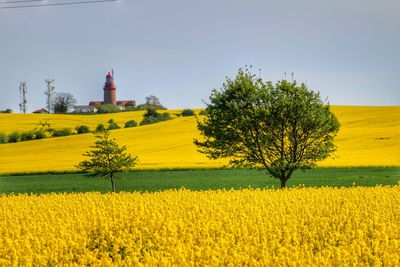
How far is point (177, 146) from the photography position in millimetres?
65688

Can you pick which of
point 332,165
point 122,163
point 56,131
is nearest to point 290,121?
point 122,163

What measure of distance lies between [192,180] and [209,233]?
29.0 metres

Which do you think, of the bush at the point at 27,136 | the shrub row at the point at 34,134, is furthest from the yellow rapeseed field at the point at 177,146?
the bush at the point at 27,136

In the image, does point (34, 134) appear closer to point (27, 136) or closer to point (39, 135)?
point (39, 135)

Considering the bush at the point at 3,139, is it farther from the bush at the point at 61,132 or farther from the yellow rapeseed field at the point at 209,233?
the yellow rapeseed field at the point at 209,233

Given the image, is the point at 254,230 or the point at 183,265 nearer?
the point at 183,265

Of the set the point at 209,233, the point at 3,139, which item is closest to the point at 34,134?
the point at 3,139

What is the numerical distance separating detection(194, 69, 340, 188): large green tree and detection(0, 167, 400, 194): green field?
169 inches

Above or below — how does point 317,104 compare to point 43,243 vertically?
above

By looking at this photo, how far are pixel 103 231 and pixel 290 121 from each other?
2085 cm

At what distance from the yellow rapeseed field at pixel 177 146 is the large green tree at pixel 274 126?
54.3ft

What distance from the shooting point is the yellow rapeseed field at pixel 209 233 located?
984 centimetres

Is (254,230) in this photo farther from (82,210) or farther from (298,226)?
(82,210)

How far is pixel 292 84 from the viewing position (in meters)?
34.3
